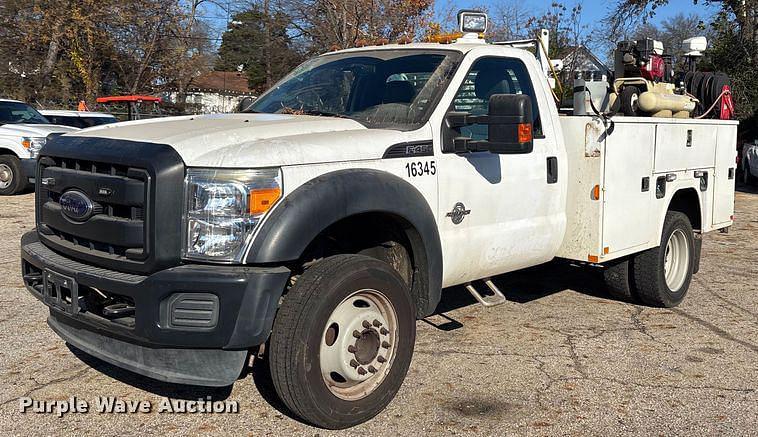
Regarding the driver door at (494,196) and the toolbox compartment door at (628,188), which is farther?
the toolbox compartment door at (628,188)

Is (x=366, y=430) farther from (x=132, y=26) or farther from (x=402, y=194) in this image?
(x=132, y=26)

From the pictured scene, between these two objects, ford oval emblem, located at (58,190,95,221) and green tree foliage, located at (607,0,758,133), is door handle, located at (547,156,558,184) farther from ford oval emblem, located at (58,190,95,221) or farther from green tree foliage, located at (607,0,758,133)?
green tree foliage, located at (607,0,758,133)

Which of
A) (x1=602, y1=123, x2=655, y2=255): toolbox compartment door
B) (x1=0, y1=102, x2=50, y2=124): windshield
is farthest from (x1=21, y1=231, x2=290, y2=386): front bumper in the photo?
(x1=0, y1=102, x2=50, y2=124): windshield

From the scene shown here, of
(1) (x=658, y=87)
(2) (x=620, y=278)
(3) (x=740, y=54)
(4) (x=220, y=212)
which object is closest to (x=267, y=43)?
(3) (x=740, y=54)

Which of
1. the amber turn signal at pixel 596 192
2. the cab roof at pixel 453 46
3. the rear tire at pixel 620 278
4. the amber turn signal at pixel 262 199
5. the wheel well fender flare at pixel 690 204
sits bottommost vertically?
the rear tire at pixel 620 278

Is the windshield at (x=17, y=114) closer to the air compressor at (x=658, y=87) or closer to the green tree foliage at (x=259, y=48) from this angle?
the air compressor at (x=658, y=87)

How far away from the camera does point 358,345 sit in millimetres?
Answer: 4043

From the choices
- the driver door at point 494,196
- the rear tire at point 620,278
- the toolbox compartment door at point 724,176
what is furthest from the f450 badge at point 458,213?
the toolbox compartment door at point 724,176

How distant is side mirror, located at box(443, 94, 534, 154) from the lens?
14.0ft

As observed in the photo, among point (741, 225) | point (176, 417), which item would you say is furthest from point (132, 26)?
point (176, 417)

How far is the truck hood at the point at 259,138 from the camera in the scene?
360cm

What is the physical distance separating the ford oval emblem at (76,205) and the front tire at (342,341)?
3.57 ft

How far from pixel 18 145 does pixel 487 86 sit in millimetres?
11395

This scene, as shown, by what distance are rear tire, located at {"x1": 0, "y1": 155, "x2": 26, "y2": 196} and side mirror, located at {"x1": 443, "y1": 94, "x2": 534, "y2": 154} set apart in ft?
39.0
